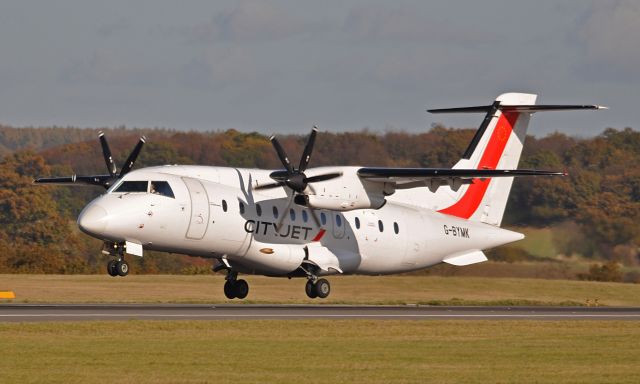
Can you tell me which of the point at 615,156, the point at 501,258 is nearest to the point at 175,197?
the point at 501,258

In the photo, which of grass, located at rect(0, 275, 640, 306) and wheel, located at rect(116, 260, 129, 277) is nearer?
wheel, located at rect(116, 260, 129, 277)

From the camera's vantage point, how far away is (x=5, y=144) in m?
142

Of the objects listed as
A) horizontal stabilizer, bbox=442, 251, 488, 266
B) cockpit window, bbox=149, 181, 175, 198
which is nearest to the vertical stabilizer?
horizontal stabilizer, bbox=442, 251, 488, 266

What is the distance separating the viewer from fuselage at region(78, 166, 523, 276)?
29594 mm

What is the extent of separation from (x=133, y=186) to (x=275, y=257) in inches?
177

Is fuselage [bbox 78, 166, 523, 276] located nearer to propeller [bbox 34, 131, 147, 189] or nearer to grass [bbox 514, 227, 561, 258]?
propeller [bbox 34, 131, 147, 189]

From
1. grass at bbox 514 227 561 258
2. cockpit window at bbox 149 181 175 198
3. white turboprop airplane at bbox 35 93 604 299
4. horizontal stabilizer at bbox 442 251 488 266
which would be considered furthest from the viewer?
grass at bbox 514 227 561 258

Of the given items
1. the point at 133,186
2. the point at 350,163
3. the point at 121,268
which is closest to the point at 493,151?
the point at 133,186

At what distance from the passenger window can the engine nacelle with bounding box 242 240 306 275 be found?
3.43m

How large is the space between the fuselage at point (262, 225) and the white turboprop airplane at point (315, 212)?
30 millimetres

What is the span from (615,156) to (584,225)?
47.5 feet

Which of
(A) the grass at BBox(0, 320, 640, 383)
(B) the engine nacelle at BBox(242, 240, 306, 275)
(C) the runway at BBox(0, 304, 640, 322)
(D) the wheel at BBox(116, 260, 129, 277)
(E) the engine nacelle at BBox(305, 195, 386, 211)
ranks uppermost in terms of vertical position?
(E) the engine nacelle at BBox(305, 195, 386, 211)

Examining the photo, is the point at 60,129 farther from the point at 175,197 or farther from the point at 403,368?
the point at 403,368

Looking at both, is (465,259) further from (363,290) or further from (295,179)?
(295,179)
